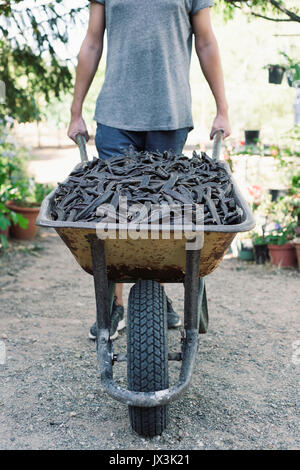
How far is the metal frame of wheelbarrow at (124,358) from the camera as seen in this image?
172 centimetres

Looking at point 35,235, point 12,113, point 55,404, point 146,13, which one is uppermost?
point 146,13

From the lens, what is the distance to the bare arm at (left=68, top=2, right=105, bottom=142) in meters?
2.63

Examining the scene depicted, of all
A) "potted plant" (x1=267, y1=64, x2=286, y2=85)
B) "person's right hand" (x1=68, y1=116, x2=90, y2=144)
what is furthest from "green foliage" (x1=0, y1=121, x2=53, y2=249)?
"potted plant" (x1=267, y1=64, x2=286, y2=85)

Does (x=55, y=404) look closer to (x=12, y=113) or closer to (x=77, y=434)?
(x=77, y=434)

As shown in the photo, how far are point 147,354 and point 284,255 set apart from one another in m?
2.71

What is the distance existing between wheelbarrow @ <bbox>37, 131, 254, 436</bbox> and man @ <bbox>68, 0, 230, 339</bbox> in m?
0.72

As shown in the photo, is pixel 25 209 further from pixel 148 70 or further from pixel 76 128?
pixel 148 70

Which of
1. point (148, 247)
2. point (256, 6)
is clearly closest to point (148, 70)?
point (148, 247)

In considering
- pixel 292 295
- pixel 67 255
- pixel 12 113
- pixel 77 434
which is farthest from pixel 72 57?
pixel 77 434

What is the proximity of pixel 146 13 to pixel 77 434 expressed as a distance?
1.84 metres

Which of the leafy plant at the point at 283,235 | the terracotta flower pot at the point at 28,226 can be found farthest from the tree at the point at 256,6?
the terracotta flower pot at the point at 28,226

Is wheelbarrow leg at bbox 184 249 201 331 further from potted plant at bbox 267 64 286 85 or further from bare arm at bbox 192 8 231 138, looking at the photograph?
potted plant at bbox 267 64 286 85

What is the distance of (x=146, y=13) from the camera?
2400 mm

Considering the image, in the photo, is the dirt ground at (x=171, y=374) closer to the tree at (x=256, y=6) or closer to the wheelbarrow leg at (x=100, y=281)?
the wheelbarrow leg at (x=100, y=281)
